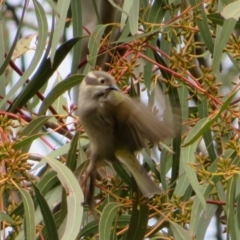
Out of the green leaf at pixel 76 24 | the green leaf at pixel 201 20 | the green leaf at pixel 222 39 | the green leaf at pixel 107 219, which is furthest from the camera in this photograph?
the green leaf at pixel 76 24

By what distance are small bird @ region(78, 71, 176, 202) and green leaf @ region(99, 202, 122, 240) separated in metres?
0.09

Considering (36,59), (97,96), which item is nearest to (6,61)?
(36,59)

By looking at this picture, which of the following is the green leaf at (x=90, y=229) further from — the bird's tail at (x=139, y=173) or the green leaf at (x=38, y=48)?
the green leaf at (x=38, y=48)

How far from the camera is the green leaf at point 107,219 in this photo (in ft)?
6.06

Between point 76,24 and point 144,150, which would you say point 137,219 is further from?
point 76,24

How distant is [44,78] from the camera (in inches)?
86.4

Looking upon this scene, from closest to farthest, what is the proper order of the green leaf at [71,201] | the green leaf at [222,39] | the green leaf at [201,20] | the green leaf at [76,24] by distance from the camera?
the green leaf at [71,201]
the green leaf at [222,39]
the green leaf at [201,20]
the green leaf at [76,24]

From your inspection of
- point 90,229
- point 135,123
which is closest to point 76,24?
point 135,123

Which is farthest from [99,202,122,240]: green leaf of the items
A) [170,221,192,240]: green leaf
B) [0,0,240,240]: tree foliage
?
[170,221,192,240]: green leaf

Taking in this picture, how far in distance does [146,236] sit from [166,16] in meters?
0.69

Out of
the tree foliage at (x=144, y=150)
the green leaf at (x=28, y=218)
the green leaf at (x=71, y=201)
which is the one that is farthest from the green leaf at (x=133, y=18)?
the green leaf at (x=28, y=218)

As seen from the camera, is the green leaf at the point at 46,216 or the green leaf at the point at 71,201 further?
the green leaf at the point at 46,216

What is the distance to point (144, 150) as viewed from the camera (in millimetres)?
2176

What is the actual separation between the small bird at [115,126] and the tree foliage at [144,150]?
4cm
